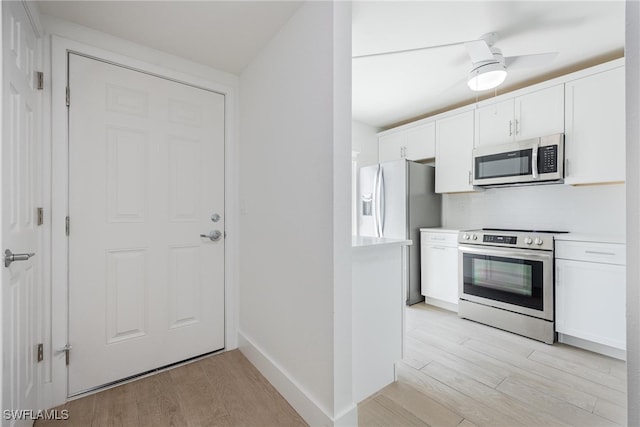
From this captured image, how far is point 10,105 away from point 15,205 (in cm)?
42

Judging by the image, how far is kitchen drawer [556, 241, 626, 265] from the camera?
2.09m

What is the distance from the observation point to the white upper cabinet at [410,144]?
350 cm

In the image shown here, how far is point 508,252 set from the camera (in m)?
2.62

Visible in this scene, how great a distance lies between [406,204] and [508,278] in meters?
1.23

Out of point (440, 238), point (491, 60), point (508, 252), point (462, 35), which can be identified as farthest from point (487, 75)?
point (440, 238)

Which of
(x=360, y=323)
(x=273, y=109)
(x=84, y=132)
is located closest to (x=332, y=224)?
(x=360, y=323)

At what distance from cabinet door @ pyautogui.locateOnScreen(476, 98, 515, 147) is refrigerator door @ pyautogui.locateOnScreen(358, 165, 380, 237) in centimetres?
118

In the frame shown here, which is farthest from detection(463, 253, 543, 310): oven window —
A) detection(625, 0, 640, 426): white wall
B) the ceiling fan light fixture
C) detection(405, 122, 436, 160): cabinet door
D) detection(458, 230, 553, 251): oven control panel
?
detection(625, 0, 640, 426): white wall

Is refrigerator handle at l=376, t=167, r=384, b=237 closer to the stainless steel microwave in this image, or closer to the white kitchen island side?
the stainless steel microwave

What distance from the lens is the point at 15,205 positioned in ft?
4.06

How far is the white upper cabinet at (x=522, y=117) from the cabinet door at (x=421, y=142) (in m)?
0.52

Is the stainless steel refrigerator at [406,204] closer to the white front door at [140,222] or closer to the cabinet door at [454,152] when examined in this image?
the cabinet door at [454,152]

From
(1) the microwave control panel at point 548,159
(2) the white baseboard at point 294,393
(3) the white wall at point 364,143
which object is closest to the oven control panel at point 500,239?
(1) the microwave control panel at point 548,159

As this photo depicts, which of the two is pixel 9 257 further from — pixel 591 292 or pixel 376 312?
pixel 591 292
